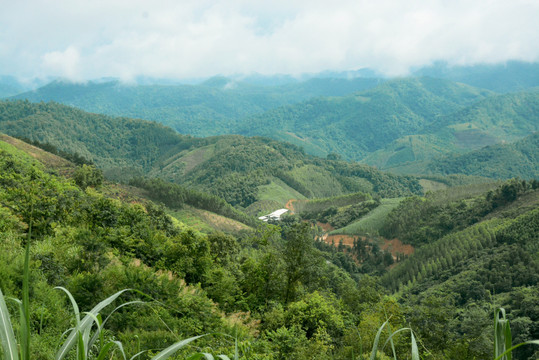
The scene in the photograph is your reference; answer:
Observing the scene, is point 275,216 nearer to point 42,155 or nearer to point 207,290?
point 42,155

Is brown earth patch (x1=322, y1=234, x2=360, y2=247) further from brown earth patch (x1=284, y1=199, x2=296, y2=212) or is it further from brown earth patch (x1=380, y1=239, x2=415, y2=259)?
brown earth patch (x1=284, y1=199, x2=296, y2=212)

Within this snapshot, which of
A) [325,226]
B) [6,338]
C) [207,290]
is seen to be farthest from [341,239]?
[6,338]

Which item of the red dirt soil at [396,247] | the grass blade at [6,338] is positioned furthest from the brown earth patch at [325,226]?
the grass blade at [6,338]

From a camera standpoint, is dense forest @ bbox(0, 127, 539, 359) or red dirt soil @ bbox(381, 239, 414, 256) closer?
dense forest @ bbox(0, 127, 539, 359)

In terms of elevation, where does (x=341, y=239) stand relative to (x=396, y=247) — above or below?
above

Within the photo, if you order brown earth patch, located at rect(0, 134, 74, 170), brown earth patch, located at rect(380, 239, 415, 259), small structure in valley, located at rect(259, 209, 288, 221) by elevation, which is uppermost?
brown earth patch, located at rect(0, 134, 74, 170)

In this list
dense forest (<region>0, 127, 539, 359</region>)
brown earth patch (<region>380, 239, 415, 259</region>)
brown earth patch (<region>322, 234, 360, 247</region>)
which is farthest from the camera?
brown earth patch (<region>322, 234, 360, 247</region>)

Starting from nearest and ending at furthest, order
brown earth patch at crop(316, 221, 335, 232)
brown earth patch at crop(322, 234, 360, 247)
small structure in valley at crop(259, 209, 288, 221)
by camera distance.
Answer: brown earth patch at crop(322, 234, 360, 247) < brown earth patch at crop(316, 221, 335, 232) < small structure in valley at crop(259, 209, 288, 221)

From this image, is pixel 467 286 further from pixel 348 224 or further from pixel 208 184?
pixel 208 184

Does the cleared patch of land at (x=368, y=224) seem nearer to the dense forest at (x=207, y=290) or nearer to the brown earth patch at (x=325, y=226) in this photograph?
the brown earth patch at (x=325, y=226)

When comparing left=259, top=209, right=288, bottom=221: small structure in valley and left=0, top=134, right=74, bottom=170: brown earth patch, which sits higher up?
left=0, top=134, right=74, bottom=170: brown earth patch

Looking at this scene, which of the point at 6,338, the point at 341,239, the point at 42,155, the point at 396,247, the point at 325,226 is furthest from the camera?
the point at 325,226

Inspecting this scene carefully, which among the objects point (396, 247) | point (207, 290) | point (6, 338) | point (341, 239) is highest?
point (6, 338)

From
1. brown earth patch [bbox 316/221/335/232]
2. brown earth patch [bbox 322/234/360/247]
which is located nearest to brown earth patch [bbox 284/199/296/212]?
brown earth patch [bbox 316/221/335/232]
